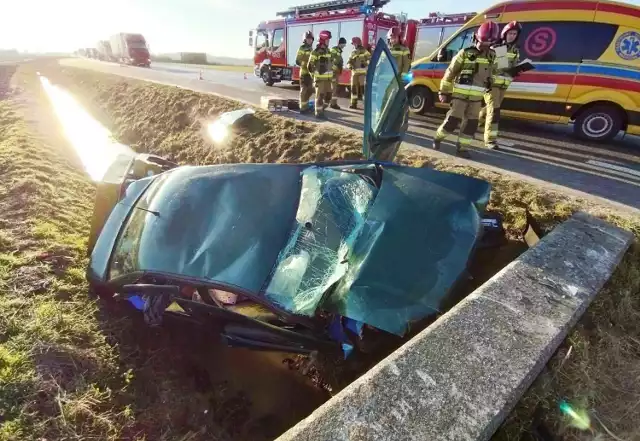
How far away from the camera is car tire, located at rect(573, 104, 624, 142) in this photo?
6.09 meters

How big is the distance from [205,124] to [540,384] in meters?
7.91

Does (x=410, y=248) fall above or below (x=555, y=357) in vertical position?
above

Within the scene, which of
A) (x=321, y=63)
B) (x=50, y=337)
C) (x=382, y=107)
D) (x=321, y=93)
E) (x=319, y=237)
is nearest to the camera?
(x=319, y=237)

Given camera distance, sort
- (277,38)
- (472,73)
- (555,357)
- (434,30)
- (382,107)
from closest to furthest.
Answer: (555,357), (382,107), (472,73), (434,30), (277,38)

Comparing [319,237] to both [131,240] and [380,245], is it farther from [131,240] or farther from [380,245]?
[131,240]

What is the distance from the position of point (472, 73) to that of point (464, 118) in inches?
22.2

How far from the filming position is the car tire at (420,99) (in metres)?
8.34

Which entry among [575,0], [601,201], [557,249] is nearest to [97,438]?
[557,249]

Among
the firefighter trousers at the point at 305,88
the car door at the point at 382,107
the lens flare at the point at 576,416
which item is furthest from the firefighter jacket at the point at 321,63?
the lens flare at the point at 576,416

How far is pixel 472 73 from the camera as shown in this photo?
184 inches

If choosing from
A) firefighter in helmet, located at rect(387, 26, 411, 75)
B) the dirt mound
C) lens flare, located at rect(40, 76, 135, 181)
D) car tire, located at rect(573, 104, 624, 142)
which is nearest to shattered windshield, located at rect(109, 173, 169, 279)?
the dirt mound

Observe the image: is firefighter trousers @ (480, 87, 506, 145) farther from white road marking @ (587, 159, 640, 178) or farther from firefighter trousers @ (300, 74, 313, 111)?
firefighter trousers @ (300, 74, 313, 111)

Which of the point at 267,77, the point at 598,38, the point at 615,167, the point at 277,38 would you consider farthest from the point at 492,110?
the point at 277,38

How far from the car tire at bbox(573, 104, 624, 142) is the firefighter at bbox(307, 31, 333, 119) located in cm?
461
